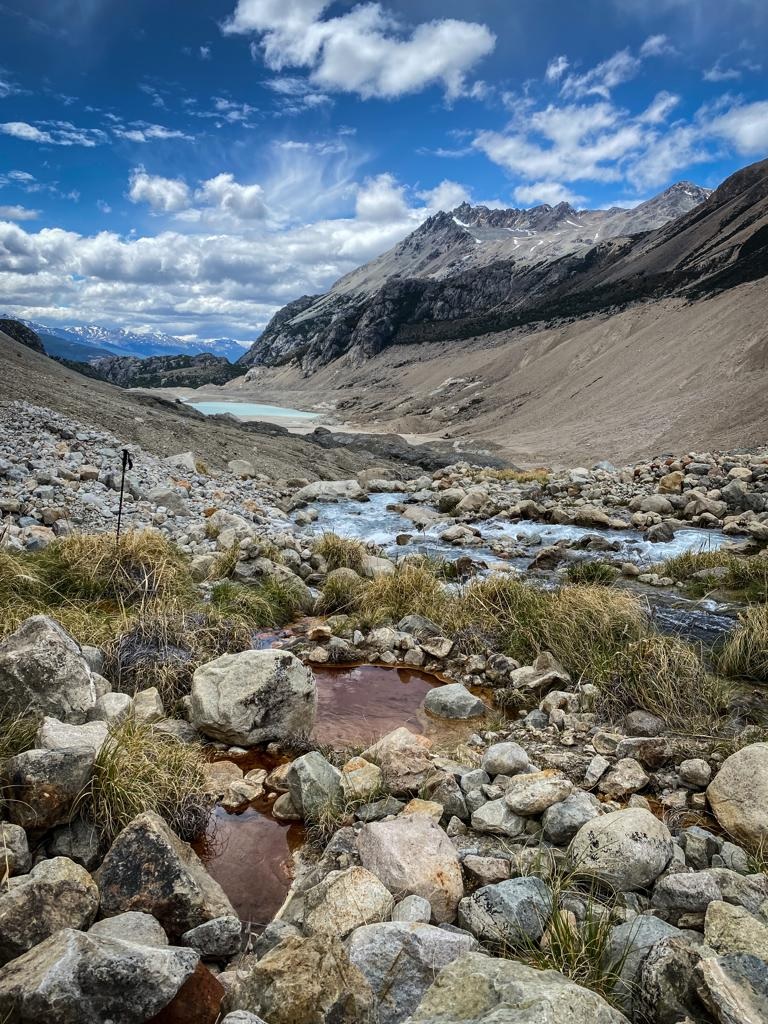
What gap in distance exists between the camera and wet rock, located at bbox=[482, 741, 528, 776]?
479 centimetres

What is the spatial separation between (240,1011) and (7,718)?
278 centimetres

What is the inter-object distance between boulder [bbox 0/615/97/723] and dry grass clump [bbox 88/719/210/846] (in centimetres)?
39

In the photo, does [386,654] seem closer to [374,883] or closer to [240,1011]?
[374,883]

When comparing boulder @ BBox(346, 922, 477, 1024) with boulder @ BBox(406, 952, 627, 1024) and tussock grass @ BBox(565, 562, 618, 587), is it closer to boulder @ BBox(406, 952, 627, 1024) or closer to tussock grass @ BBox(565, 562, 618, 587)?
boulder @ BBox(406, 952, 627, 1024)

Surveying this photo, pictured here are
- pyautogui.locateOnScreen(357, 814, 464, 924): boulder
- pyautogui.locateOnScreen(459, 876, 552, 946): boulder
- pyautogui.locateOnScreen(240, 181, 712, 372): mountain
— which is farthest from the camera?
pyautogui.locateOnScreen(240, 181, 712, 372): mountain

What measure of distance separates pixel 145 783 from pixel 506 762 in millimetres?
2604

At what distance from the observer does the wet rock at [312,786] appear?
447 centimetres

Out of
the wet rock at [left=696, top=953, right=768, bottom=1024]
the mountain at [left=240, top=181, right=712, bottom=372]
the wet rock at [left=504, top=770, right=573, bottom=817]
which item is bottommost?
the wet rock at [left=504, top=770, right=573, bottom=817]

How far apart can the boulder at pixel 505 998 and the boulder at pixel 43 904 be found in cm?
181

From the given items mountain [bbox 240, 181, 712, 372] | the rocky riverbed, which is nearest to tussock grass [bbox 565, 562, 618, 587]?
the rocky riverbed

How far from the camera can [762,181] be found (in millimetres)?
82438

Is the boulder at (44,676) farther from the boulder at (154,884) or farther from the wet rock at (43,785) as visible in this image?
the boulder at (154,884)

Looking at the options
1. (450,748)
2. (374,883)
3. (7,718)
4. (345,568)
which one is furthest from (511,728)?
(345,568)

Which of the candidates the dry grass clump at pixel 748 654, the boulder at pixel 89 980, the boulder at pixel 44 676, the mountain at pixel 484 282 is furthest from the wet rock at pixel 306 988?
the mountain at pixel 484 282
